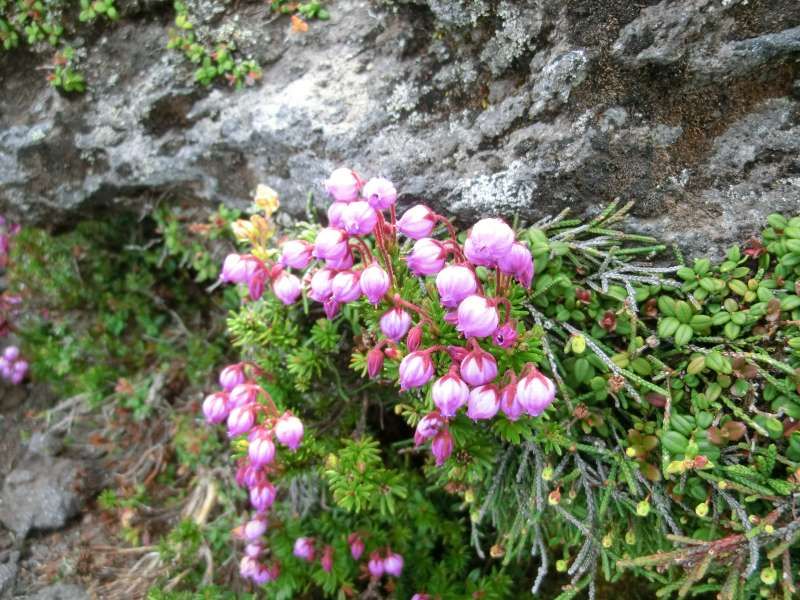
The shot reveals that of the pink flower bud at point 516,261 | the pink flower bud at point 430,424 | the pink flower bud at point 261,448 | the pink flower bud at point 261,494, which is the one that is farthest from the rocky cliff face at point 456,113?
the pink flower bud at point 261,494

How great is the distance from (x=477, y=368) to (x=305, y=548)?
4.54ft

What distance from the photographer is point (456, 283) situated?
1.75 metres

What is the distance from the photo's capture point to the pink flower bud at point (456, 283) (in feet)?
5.76

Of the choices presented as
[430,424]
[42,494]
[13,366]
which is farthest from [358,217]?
[13,366]

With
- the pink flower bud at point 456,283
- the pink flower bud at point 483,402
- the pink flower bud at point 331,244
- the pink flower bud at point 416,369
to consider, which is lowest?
the pink flower bud at point 483,402

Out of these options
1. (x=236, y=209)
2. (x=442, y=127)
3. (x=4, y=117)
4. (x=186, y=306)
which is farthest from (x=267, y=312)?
(x=4, y=117)

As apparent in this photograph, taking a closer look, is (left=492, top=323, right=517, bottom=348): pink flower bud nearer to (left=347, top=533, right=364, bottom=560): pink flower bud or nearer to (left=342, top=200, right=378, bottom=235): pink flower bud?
(left=342, top=200, right=378, bottom=235): pink flower bud

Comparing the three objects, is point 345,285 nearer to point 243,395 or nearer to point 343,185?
point 343,185

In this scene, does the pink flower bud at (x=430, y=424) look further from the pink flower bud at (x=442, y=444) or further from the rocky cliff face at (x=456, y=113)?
the rocky cliff face at (x=456, y=113)

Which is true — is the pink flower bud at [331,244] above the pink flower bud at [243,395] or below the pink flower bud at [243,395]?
above

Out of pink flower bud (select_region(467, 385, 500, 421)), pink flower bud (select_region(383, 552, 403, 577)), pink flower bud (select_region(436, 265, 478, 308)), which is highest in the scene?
pink flower bud (select_region(436, 265, 478, 308))

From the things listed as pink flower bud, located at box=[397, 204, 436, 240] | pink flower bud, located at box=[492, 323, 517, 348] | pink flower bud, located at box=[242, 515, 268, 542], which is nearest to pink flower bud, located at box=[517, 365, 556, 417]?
pink flower bud, located at box=[492, 323, 517, 348]

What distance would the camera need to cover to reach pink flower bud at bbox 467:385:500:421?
1.81 m

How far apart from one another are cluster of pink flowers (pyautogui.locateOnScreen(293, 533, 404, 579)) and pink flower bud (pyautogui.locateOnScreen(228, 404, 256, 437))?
779 mm
